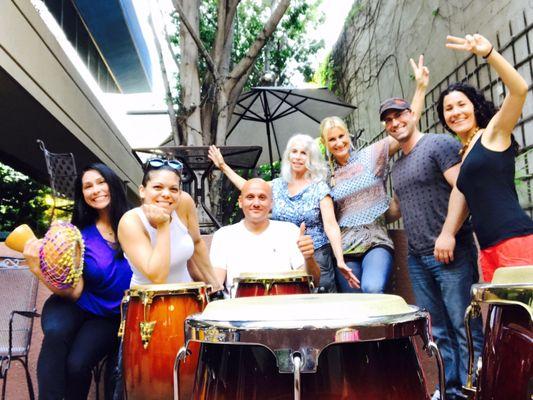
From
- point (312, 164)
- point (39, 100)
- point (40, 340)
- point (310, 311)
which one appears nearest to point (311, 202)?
point (312, 164)

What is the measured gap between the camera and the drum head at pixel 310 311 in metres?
1.08

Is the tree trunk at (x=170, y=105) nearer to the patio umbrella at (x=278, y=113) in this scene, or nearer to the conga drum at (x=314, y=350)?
the patio umbrella at (x=278, y=113)

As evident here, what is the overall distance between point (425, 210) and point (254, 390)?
188cm

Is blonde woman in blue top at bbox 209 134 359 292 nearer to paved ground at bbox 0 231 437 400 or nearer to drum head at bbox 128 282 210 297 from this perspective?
paved ground at bbox 0 231 437 400

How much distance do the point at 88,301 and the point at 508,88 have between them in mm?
2176

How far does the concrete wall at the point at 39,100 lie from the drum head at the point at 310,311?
5.19 m

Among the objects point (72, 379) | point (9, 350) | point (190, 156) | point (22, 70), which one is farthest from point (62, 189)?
point (72, 379)

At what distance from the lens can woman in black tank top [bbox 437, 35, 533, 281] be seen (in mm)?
1929

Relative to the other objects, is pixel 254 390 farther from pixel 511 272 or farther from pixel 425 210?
pixel 425 210

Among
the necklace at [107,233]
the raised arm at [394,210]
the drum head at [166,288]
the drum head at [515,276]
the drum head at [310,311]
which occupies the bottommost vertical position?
the drum head at [310,311]

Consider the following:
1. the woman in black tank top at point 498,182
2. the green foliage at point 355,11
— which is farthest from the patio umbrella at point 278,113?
the woman in black tank top at point 498,182

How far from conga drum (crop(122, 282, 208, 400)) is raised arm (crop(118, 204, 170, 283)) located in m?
0.10

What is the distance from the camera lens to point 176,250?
8.14ft

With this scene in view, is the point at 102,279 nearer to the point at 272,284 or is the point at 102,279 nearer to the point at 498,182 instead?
the point at 272,284
